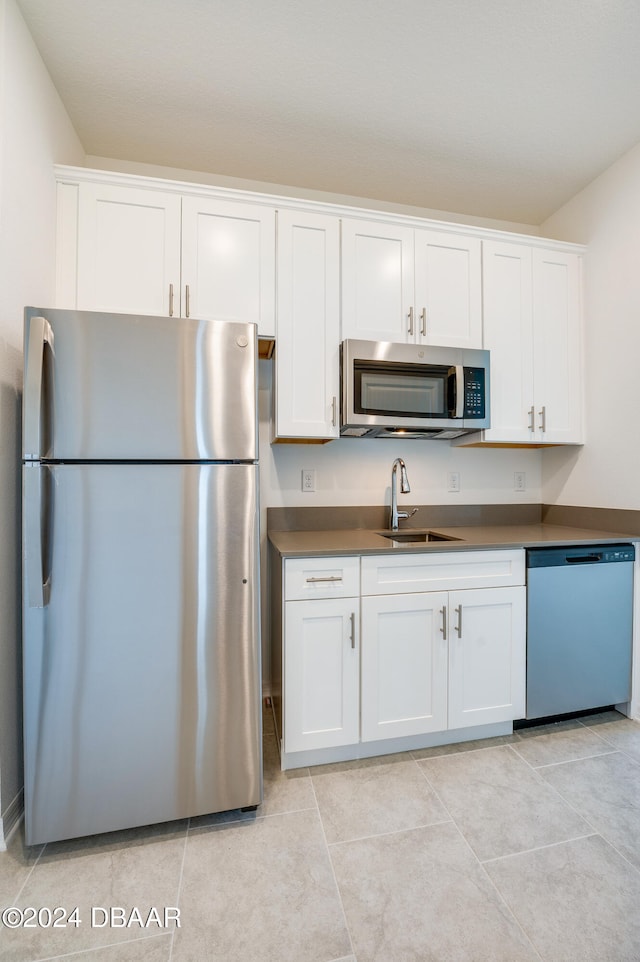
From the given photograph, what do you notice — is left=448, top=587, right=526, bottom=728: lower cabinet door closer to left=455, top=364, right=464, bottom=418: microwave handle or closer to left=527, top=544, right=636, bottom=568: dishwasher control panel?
left=527, top=544, right=636, bottom=568: dishwasher control panel

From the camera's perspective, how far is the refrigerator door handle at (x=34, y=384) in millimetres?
1247

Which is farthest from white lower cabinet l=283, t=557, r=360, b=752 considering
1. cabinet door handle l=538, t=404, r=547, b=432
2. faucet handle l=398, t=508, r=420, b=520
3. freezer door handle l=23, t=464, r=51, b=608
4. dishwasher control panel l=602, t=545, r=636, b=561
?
cabinet door handle l=538, t=404, r=547, b=432

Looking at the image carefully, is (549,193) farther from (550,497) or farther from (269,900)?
(269,900)

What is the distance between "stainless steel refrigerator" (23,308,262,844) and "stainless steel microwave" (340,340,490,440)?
65cm

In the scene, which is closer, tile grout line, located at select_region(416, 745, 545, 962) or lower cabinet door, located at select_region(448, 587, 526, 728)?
tile grout line, located at select_region(416, 745, 545, 962)

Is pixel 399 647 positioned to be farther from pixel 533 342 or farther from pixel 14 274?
pixel 14 274

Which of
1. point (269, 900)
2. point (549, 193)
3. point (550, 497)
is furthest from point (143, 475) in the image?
point (549, 193)

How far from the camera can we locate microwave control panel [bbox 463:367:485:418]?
2121 millimetres

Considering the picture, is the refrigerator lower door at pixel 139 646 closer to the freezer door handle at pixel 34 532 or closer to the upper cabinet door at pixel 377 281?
the freezer door handle at pixel 34 532

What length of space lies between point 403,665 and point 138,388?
150cm

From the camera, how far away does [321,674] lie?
5.61 feet

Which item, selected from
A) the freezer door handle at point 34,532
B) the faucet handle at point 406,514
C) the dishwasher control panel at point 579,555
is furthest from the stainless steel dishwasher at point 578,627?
the freezer door handle at point 34,532

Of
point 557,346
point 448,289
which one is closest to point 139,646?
point 448,289

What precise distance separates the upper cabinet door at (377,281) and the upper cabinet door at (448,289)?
0.06 meters
